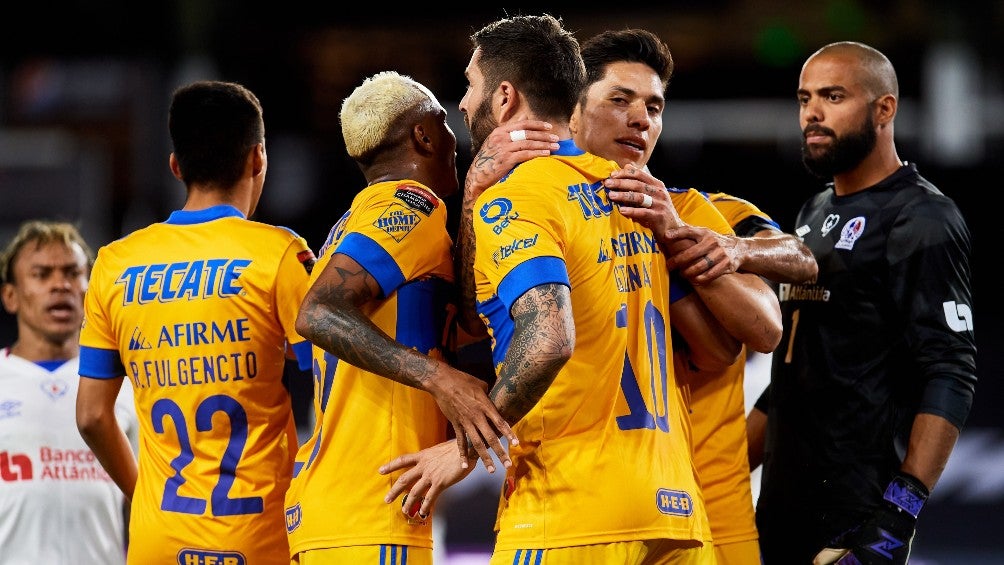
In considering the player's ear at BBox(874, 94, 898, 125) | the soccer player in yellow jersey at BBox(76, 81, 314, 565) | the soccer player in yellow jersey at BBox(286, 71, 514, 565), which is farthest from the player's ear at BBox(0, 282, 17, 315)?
the player's ear at BBox(874, 94, 898, 125)

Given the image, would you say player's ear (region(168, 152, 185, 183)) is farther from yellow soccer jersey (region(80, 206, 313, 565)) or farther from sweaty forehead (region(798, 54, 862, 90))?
sweaty forehead (region(798, 54, 862, 90))

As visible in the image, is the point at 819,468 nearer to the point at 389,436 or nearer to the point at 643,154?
the point at 643,154

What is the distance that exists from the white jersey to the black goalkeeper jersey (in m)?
3.13

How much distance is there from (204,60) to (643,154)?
35.7 feet

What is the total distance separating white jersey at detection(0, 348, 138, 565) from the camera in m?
5.63

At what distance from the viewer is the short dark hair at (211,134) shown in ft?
14.8

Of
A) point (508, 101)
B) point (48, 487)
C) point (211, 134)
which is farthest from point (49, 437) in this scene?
point (508, 101)

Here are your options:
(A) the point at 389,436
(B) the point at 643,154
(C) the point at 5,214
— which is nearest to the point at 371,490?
(A) the point at 389,436

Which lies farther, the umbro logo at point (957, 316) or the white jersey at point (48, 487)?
the white jersey at point (48, 487)

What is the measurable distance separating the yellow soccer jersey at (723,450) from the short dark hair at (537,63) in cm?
95

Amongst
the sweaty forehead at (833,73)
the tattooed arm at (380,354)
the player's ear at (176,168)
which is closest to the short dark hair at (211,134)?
the player's ear at (176,168)

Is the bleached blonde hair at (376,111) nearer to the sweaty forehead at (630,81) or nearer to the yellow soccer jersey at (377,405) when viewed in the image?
the yellow soccer jersey at (377,405)

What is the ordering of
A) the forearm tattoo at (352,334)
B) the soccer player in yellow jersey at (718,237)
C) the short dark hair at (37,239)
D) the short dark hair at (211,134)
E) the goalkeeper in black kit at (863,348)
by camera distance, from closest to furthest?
the forearm tattoo at (352,334), the soccer player in yellow jersey at (718,237), the goalkeeper in black kit at (863,348), the short dark hair at (211,134), the short dark hair at (37,239)

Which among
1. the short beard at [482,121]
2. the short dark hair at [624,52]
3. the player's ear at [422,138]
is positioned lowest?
the short beard at [482,121]
